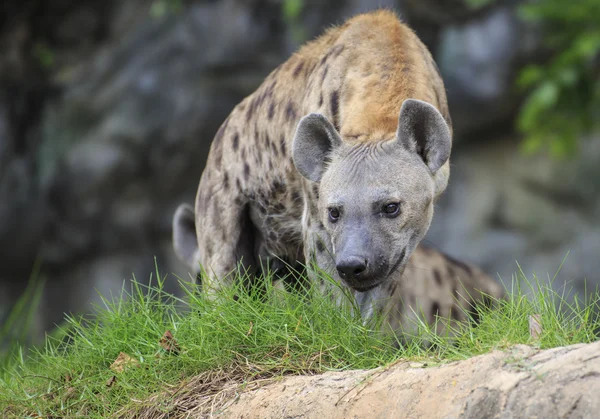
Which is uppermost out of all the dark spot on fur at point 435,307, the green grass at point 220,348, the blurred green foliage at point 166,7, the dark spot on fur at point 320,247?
the blurred green foliage at point 166,7

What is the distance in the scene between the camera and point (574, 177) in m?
11.4

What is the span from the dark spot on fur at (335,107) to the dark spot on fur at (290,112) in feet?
1.46

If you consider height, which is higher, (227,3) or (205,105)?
(227,3)

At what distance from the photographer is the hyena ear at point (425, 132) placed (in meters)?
4.39

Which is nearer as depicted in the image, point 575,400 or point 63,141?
point 575,400

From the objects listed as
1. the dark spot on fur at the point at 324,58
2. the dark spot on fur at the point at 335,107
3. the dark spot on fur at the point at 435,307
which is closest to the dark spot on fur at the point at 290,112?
the dark spot on fur at the point at 324,58

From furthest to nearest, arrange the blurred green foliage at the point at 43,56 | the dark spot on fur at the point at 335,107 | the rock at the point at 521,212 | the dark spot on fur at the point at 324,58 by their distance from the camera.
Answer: the blurred green foliage at the point at 43,56
the rock at the point at 521,212
the dark spot on fur at the point at 324,58
the dark spot on fur at the point at 335,107

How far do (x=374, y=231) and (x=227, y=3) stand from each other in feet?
24.8

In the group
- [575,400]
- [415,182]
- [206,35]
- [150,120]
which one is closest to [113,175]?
[150,120]

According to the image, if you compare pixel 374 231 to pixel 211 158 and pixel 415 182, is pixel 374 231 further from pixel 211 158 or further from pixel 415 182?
pixel 211 158

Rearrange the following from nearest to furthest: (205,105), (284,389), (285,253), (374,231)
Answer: (284,389)
(374,231)
(285,253)
(205,105)

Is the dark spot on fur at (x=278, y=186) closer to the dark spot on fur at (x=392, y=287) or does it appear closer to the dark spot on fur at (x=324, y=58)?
the dark spot on fur at (x=324, y=58)

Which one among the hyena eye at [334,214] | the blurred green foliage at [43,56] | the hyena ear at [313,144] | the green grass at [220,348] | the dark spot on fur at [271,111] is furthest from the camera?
the blurred green foliage at [43,56]

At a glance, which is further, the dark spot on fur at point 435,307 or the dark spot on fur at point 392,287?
the dark spot on fur at point 435,307
